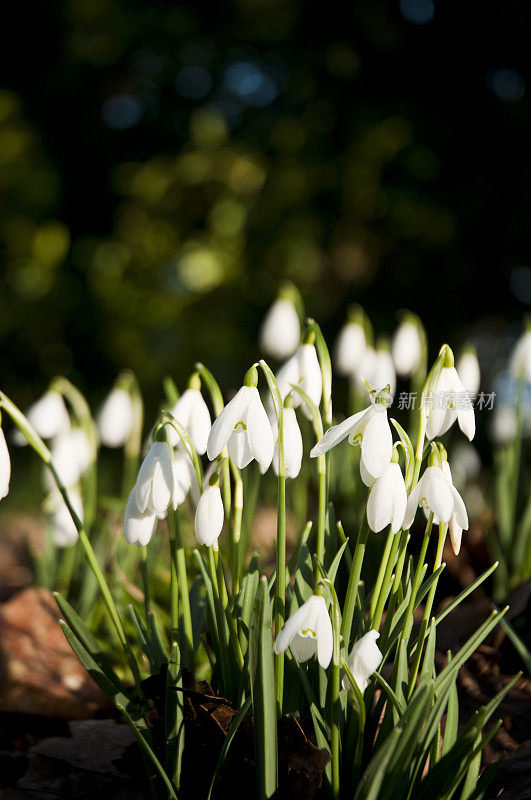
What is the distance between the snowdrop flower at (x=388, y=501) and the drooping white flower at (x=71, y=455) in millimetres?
935

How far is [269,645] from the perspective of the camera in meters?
0.84

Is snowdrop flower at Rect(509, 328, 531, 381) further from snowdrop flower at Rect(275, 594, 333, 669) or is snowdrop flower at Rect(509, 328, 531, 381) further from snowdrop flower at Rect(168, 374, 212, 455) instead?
snowdrop flower at Rect(275, 594, 333, 669)

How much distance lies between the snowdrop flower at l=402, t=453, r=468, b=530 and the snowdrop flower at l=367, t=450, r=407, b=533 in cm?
3

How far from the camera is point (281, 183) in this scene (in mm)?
3379

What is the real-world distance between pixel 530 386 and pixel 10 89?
3280 millimetres

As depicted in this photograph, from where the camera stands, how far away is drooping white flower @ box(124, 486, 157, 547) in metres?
0.95

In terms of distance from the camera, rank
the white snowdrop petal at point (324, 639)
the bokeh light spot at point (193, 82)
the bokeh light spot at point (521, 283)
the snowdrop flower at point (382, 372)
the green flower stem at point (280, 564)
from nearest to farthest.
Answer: the white snowdrop petal at point (324, 639) < the green flower stem at point (280, 564) < the snowdrop flower at point (382, 372) < the bokeh light spot at point (521, 283) < the bokeh light spot at point (193, 82)

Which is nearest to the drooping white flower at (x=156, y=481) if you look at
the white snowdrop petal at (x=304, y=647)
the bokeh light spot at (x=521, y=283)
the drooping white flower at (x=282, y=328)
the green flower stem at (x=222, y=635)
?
the green flower stem at (x=222, y=635)

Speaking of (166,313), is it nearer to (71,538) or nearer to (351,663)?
(71,538)

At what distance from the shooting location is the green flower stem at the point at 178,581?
39.9 inches

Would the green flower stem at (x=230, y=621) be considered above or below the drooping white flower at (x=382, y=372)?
below

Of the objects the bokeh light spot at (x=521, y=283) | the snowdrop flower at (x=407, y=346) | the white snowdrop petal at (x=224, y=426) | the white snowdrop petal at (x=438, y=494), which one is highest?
the bokeh light spot at (x=521, y=283)

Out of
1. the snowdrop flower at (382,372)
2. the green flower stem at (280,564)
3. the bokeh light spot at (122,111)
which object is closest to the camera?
the green flower stem at (280,564)

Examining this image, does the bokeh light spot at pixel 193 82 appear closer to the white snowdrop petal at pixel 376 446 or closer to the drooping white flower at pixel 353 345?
the drooping white flower at pixel 353 345
